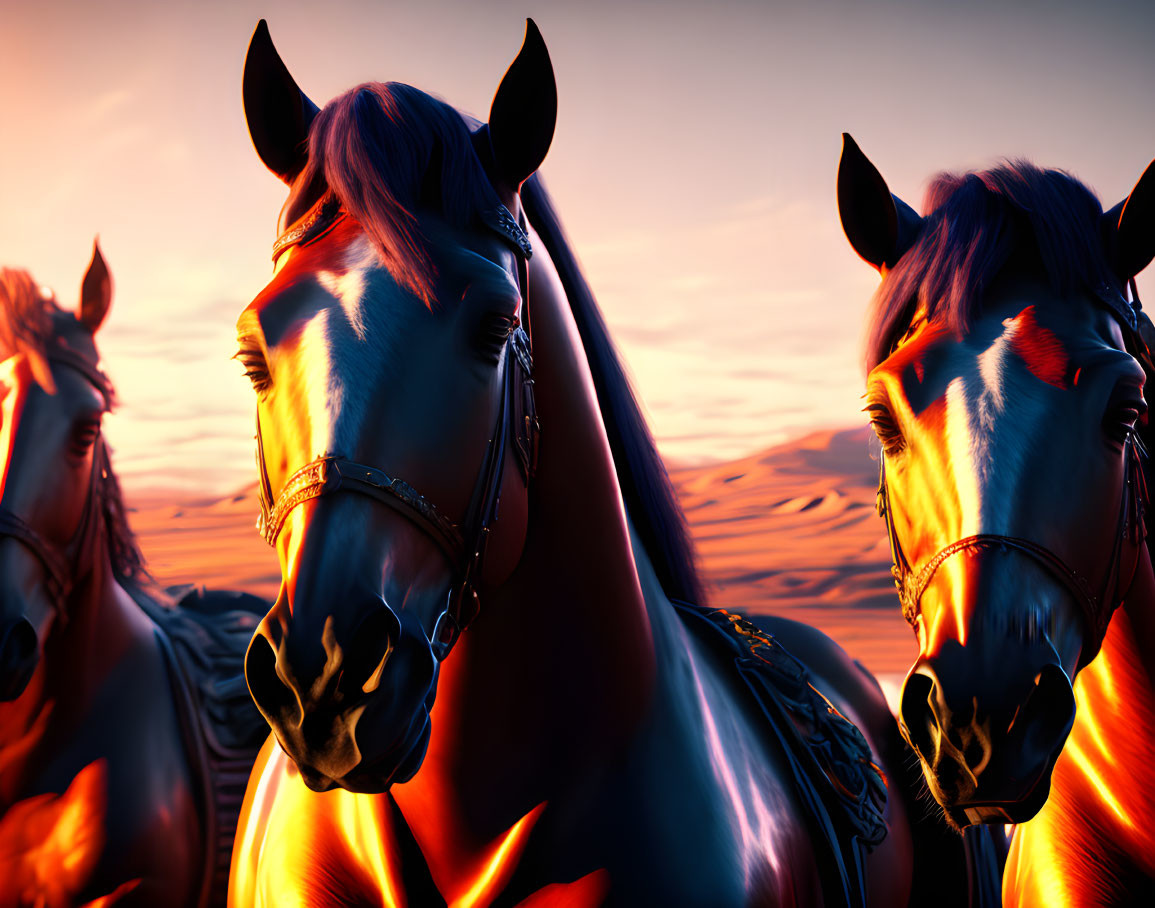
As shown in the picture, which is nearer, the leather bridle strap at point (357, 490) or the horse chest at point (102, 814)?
the leather bridle strap at point (357, 490)

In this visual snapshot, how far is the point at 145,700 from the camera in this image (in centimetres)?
304

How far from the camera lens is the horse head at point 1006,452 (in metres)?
1.42

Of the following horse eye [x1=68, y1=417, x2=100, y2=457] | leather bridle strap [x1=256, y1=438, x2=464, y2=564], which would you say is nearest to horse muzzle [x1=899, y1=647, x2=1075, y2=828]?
leather bridle strap [x1=256, y1=438, x2=464, y2=564]

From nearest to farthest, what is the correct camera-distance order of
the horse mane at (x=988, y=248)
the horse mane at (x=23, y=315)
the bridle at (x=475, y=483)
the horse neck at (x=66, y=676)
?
the bridle at (x=475, y=483) < the horse mane at (x=988, y=248) < the horse neck at (x=66, y=676) < the horse mane at (x=23, y=315)

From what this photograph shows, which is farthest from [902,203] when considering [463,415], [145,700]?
[145,700]

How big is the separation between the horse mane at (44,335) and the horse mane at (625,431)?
1920mm

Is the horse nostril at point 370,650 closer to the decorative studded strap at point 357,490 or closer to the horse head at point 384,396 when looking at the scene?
the horse head at point 384,396

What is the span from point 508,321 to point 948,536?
762 mm

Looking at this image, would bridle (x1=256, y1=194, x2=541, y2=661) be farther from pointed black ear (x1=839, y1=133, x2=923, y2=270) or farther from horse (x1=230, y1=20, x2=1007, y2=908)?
pointed black ear (x1=839, y1=133, x2=923, y2=270)

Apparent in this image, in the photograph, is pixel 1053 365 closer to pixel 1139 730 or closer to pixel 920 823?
pixel 1139 730

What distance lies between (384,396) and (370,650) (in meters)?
0.32

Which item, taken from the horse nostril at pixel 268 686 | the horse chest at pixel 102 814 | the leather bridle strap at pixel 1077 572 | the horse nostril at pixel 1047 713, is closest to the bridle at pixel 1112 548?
the leather bridle strap at pixel 1077 572

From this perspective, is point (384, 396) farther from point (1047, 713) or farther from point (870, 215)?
point (870, 215)

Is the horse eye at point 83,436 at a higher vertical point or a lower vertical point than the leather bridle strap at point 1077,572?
higher
